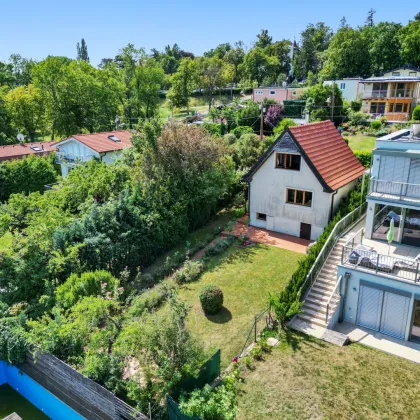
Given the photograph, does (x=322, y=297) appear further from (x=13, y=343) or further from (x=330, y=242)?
(x=13, y=343)

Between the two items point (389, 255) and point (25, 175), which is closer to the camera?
point (389, 255)

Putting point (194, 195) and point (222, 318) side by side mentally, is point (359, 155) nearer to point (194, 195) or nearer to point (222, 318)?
point (194, 195)

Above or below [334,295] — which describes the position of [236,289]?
below

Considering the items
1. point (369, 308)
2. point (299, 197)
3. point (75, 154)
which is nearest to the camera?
point (369, 308)

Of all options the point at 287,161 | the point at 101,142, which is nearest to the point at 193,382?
the point at 287,161

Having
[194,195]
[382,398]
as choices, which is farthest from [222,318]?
[194,195]

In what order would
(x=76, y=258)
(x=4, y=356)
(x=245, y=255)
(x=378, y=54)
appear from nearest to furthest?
(x=4, y=356)
(x=76, y=258)
(x=245, y=255)
(x=378, y=54)
